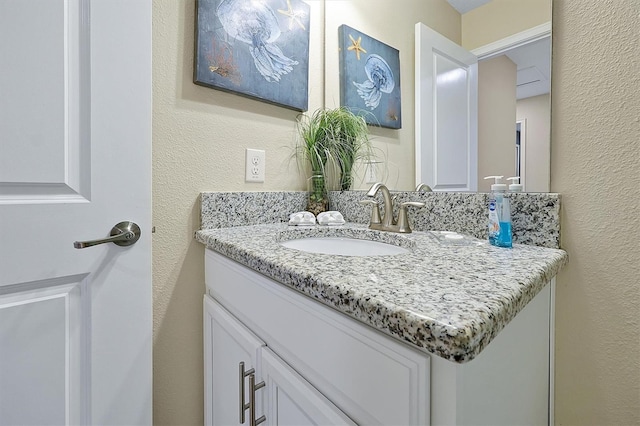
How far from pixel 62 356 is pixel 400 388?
0.81 meters

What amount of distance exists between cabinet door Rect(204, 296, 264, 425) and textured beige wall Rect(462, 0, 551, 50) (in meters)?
0.97

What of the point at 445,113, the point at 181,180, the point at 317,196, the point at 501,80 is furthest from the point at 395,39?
the point at 181,180

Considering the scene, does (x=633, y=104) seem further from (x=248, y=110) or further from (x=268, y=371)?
(x=248, y=110)

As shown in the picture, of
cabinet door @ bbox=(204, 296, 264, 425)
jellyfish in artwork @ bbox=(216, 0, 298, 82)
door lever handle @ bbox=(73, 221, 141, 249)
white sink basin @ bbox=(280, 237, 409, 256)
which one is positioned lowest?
cabinet door @ bbox=(204, 296, 264, 425)

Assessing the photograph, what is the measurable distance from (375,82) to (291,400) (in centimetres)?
115

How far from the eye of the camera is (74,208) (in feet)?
2.32

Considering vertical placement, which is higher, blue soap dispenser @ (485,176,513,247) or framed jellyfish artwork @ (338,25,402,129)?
framed jellyfish artwork @ (338,25,402,129)

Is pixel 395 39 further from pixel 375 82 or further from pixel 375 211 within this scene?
pixel 375 211

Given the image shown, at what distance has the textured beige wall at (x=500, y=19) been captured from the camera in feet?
2.32

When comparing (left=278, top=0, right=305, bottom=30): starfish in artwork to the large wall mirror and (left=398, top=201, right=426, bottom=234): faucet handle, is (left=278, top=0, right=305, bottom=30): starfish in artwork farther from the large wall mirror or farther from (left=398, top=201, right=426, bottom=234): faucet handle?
(left=398, top=201, right=426, bottom=234): faucet handle

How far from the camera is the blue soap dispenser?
0.68 metres

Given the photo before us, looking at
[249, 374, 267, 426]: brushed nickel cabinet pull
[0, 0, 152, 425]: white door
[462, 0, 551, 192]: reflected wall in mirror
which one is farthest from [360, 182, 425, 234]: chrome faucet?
[0, 0, 152, 425]: white door

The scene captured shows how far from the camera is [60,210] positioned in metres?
0.69

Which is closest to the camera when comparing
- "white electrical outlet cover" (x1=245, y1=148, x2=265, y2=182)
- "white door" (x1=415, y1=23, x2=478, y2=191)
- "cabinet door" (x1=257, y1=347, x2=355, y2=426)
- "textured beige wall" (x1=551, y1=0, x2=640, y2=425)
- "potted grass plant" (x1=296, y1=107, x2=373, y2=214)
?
"cabinet door" (x1=257, y1=347, x2=355, y2=426)
